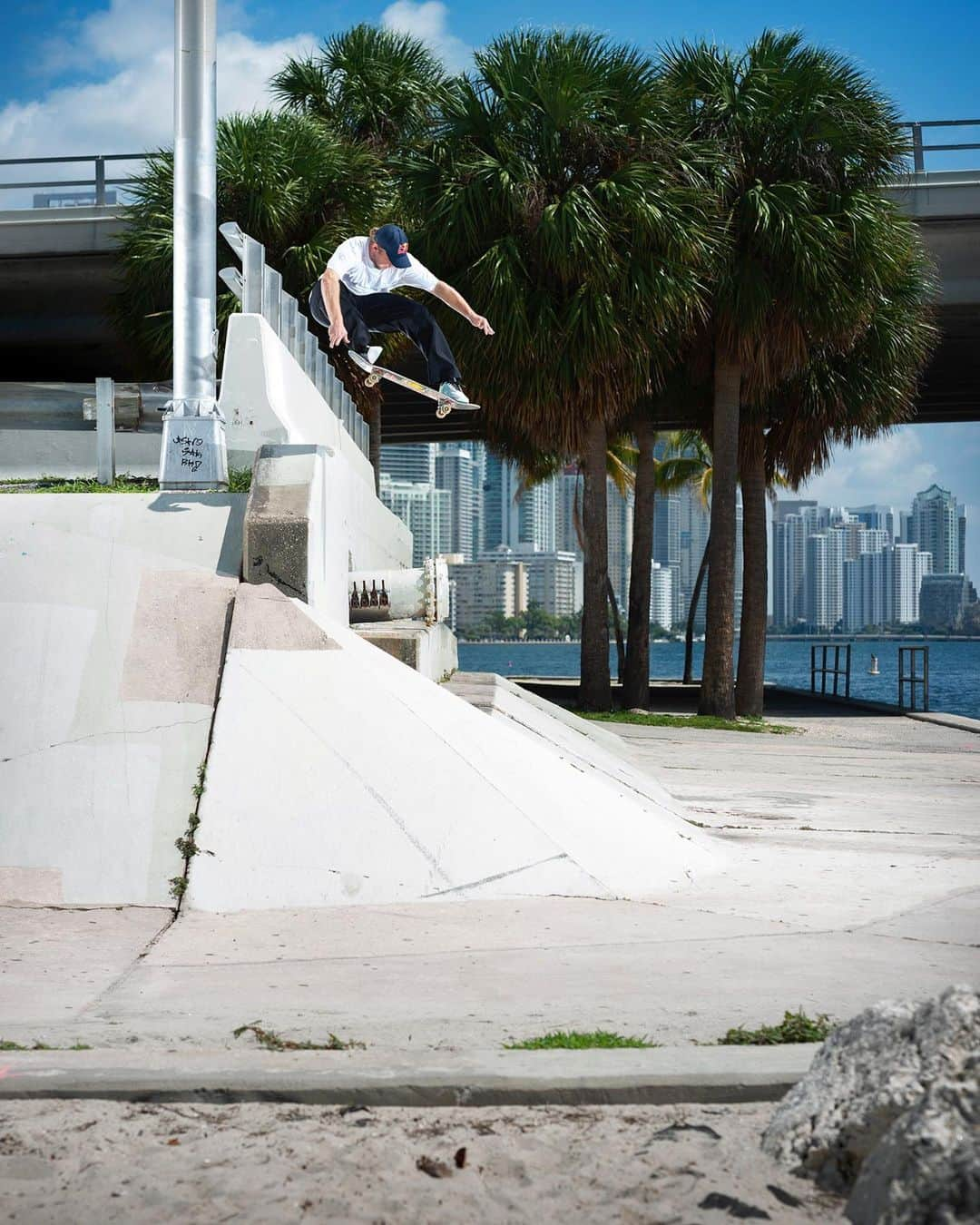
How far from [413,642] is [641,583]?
17399mm

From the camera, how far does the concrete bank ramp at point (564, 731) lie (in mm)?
10484

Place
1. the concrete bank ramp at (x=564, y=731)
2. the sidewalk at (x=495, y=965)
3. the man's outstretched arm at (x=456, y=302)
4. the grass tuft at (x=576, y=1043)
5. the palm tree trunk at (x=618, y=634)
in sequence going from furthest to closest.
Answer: the palm tree trunk at (x=618, y=634) < the man's outstretched arm at (x=456, y=302) < the concrete bank ramp at (x=564, y=731) < the sidewalk at (x=495, y=965) < the grass tuft at (x=576, y=1043)

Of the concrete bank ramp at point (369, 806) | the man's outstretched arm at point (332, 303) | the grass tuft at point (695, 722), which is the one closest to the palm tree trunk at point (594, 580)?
the grass tuft at point (695, 722)

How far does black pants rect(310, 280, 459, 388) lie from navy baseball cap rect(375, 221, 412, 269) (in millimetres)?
498

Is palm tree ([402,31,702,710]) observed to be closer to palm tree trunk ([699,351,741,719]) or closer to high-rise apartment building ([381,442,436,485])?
palm tree trunk ([699,351,741,719])

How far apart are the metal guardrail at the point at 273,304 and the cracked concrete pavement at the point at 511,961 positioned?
20.5 feet

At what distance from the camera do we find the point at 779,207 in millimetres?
22719

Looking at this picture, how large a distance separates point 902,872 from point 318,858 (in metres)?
3.61

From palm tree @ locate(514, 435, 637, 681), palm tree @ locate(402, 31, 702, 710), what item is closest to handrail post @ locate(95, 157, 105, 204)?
palm tree @ locate(402, 31, 702, 710)

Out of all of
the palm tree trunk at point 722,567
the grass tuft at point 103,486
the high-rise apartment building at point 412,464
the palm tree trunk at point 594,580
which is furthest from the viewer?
the high-rise apartment building at point 412,464

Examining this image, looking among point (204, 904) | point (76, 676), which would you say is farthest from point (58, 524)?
point (204, 904)

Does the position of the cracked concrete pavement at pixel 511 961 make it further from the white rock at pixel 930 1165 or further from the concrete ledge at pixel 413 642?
the concrete ledge at pixel 413 642

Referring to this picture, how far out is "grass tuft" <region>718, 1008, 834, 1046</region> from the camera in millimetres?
4207

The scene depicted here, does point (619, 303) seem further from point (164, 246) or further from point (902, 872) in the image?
point (902, 872)
